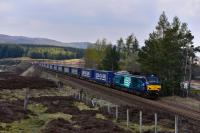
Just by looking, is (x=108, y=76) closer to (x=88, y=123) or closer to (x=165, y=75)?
(x=165, y=75)

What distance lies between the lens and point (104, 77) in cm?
8394

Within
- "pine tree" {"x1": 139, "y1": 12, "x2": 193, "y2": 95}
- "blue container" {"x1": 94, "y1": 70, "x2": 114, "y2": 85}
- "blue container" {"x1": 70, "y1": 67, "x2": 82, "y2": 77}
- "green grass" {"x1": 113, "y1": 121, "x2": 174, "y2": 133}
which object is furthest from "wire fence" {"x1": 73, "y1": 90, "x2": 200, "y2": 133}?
"blue container" {"x1": 70, "y1": 67, "x2": 82, "y2": 77}

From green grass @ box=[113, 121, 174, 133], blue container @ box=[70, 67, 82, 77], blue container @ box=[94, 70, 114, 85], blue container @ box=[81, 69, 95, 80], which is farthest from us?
blue container @ box=[70, 67, 82, 77]

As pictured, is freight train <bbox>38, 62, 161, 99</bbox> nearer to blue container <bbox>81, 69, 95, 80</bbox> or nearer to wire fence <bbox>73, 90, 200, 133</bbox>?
blue container <bbox>81, 69, 95, 80</bbox>

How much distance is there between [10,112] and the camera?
4000 centimetres

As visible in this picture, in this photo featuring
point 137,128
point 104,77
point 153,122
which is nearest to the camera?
point 137,128

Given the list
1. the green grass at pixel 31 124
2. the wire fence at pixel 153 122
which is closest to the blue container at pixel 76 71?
the wire fence at pixel 153 122

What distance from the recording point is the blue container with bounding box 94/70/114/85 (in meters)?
79.4

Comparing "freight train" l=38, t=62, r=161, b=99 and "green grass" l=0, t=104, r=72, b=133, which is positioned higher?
"freight train" l=38, t=62, r=161, b=99

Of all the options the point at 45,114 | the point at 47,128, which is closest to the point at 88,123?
the point at 47,128

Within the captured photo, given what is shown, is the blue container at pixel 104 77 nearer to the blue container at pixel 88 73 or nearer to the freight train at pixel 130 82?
the freight train at pixel 130 82

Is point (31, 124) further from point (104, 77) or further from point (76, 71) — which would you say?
point (76, 71)

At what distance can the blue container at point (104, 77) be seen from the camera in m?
79.4

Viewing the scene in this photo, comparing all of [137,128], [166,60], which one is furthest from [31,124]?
Answer: [166,60]
